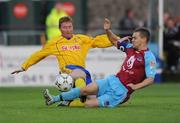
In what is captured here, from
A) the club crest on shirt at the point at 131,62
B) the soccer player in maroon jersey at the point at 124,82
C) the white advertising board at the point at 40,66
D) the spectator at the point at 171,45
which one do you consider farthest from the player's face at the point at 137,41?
the spectator at the point at 171,45

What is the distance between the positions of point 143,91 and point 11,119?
946cm

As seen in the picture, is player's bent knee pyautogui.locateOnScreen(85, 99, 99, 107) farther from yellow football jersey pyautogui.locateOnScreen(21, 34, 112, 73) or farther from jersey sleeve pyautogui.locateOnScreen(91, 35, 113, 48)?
jersey sleeve pyautogui.locateOnScreen(91, 35, 113, 48)

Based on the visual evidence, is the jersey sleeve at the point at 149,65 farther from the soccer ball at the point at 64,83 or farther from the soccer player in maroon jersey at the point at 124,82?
the soccer ball at the point at 64,83

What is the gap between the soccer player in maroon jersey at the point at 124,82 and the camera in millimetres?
14602

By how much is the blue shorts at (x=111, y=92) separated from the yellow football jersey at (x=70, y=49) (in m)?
1.12

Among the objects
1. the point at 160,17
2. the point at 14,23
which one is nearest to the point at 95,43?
the point at 160,17

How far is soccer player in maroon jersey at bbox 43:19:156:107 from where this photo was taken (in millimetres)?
14602

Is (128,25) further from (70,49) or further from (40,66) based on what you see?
(70,49)

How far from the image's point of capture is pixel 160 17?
1015 inches

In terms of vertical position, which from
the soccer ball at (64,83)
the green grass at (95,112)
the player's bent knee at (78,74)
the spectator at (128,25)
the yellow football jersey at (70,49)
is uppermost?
the spectator at (128,25)

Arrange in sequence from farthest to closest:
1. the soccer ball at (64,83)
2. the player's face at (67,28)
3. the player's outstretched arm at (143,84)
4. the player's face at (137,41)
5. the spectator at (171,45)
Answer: the spectator at (171,45) → the player's face at (67,28) → the soccer ball at (64,83) → the player's face at (137,41) → the player's outstretched arm at (143,84)

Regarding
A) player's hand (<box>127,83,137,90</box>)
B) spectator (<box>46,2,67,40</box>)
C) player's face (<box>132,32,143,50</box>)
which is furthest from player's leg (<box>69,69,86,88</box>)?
spectator (<box>46,2,67,40</box>)

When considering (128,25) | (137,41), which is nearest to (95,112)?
(137,41)

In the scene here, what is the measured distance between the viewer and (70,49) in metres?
15.9
